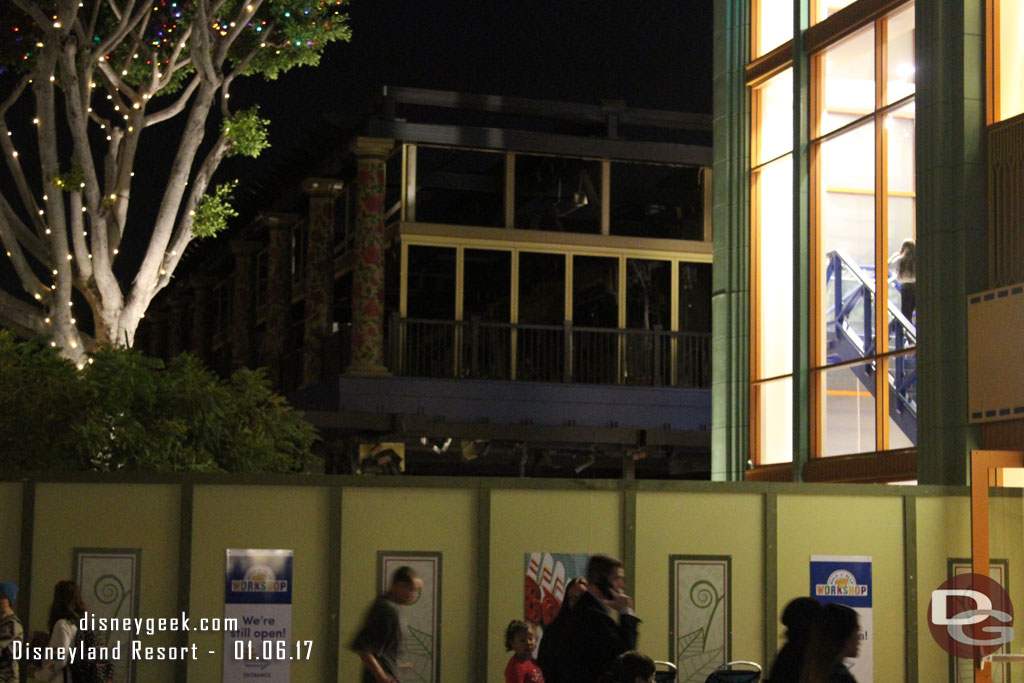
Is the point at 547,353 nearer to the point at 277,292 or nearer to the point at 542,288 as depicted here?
the point at 542,288

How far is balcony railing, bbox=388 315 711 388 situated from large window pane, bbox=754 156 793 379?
10.7 meters

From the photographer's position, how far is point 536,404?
28703 millimetres

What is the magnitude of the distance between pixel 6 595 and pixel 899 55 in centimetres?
996

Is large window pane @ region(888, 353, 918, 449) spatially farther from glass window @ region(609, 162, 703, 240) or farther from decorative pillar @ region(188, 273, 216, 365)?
decorative pillar @ region(188, 273, 216, 365)

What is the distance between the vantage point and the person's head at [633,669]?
25.8ft

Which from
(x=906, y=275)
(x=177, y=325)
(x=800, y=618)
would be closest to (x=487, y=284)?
(x=906, y=275)

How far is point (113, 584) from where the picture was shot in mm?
11930

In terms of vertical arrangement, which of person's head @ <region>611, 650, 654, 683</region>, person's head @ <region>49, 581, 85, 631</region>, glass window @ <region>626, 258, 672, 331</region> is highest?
glass window @ <region>626, 258, 672, 331</region>

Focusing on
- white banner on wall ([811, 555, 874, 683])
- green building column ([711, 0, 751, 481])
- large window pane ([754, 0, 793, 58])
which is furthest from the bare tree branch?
white banner on wall ([811, 555, 874, 683])

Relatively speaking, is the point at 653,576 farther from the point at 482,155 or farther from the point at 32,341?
the point at 482,155

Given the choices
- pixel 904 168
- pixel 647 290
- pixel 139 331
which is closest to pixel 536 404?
pixel 647 290

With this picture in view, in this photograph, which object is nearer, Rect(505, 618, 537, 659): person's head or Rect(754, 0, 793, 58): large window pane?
Rect(505, 618, 537, 659): person's head

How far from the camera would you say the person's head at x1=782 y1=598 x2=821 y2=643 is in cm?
676

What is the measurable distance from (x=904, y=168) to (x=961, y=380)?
2.47 m
